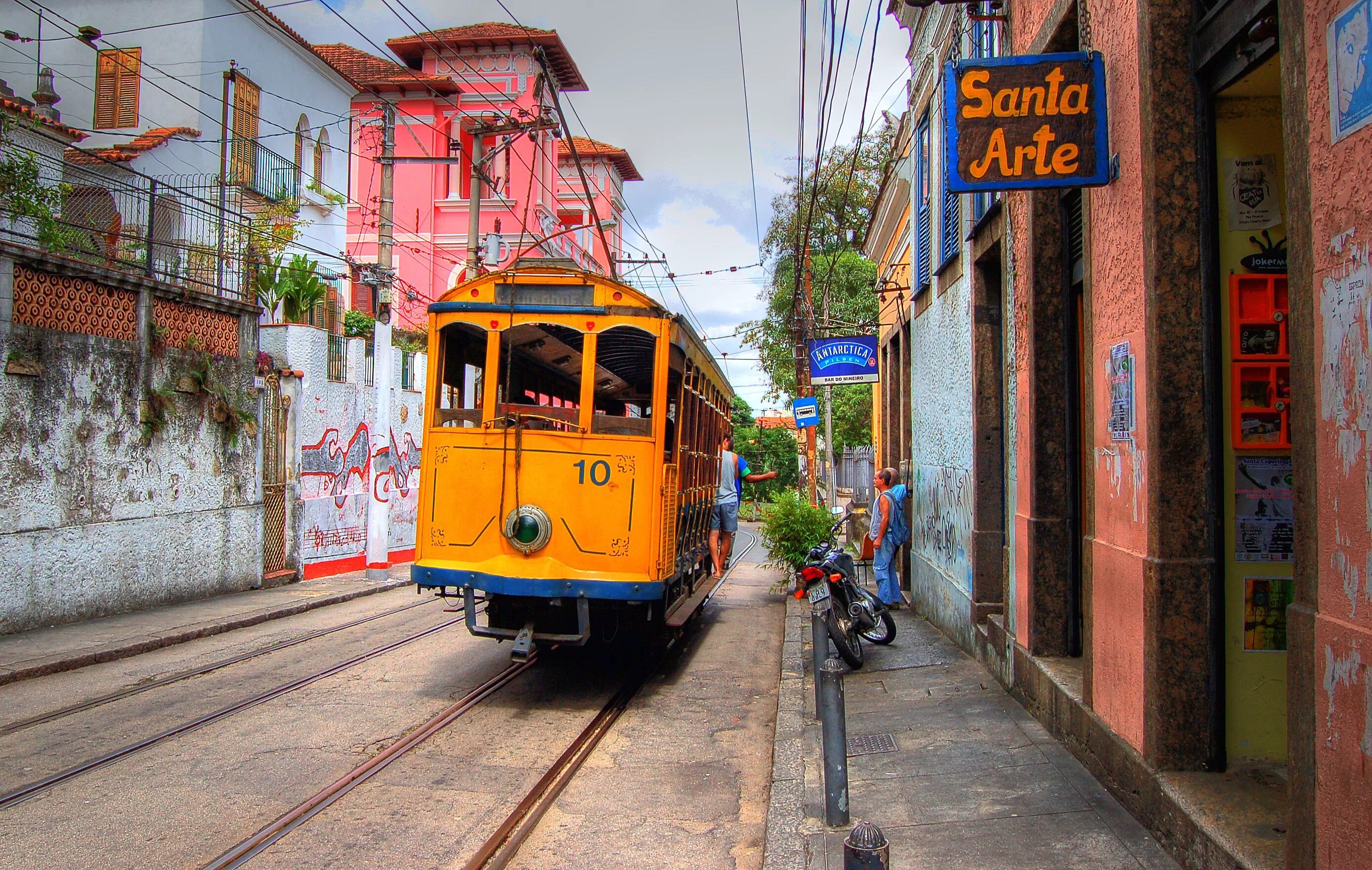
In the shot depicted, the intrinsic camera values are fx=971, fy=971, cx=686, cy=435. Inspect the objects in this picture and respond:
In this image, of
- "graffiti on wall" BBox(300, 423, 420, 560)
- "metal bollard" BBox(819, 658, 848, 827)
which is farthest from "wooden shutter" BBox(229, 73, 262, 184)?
"metal bollard" BBox(819, 658, 848, 827)

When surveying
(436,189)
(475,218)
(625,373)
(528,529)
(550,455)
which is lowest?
(528,529)

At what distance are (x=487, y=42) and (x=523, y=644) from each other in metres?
30.3

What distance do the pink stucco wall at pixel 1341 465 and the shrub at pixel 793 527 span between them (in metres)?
9.98

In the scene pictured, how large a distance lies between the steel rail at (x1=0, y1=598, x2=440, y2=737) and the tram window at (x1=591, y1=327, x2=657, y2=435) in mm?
4372

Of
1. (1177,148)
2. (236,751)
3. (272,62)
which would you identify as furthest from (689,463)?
(272,62)

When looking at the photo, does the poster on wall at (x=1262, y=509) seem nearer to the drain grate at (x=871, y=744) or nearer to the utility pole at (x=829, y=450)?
the drain grate at (x=871, y=744)

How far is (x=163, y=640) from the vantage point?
10.1 metres

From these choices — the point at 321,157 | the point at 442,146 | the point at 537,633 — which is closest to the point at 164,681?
the point at 537,633

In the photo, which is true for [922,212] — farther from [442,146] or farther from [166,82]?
[442,146]

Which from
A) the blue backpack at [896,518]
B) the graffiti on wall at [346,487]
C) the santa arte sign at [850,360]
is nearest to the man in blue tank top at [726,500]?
the santa arte sign at [850,360]

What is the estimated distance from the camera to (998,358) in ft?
29.8

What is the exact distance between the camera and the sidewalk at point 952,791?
14.3 ft

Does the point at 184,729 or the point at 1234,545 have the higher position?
the point at 1234,545

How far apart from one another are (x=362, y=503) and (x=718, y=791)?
1343 cm
